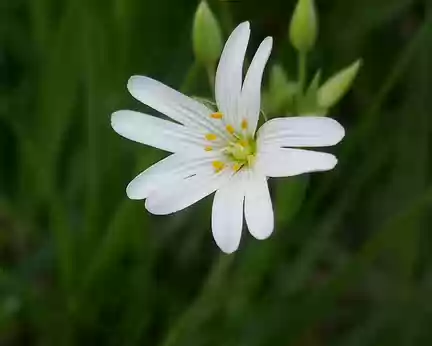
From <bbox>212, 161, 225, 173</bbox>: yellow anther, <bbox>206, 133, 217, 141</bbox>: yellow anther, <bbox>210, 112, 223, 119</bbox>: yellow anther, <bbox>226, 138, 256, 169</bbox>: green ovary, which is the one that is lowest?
<bbox>212, 161, 225, 173</bbox>: yellow anther

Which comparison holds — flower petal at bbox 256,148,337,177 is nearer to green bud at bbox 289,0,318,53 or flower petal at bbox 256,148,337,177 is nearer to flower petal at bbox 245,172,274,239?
flower petal at bbox 245,172,274,239

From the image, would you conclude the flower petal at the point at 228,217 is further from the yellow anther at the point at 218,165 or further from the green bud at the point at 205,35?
the green bud at the point at 205,35

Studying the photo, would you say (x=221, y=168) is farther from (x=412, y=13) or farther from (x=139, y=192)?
(x=412, y=13)

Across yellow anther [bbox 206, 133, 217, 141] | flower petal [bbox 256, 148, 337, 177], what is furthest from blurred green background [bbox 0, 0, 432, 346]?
flower petal [bbox 256, 148, 337, 177]

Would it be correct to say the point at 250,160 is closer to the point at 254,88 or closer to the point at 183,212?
the point at 254,88

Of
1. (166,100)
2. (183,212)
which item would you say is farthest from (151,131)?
(183,212)

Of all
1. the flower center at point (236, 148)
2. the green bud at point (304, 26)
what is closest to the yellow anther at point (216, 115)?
the flower center at point (236, 148)
